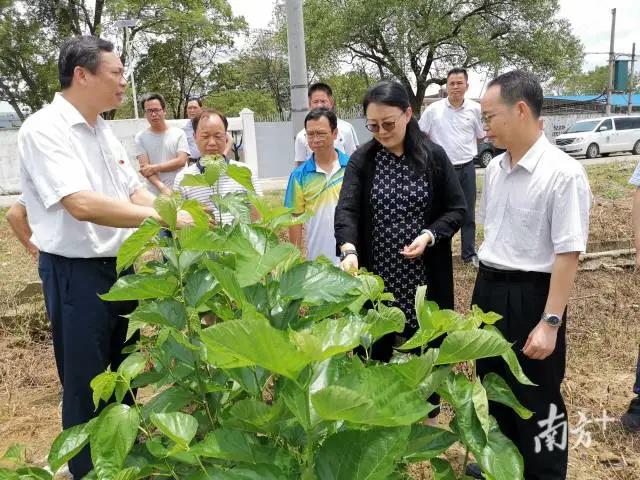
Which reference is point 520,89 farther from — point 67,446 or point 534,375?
point 67,446

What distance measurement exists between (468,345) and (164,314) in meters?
0.51

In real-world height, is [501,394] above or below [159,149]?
below

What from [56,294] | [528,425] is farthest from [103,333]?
[528,425]

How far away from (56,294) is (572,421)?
2295 millimetres

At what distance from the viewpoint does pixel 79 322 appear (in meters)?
1.87

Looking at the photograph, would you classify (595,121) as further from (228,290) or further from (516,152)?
(228,290)

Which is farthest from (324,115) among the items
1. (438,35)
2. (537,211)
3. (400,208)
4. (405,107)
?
(438,35)

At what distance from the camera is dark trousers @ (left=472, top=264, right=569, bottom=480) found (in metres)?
1.80

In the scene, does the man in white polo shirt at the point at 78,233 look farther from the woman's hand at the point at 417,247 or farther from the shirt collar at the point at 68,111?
the woman's hand at the point at 417,247

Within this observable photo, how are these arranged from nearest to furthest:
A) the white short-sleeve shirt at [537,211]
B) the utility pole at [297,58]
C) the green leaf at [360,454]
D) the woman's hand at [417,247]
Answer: the green leaf at [360,454], the white short-sleeve shirt at [537,211], the woman's hand at [417,247], the utility pole at [297,58]

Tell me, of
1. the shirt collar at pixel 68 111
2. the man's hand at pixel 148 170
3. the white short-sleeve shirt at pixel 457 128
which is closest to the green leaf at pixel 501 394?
the shirt collar at pixel 68 111

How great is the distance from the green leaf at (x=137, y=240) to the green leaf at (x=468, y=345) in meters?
0.54

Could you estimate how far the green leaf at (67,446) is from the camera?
94 cm

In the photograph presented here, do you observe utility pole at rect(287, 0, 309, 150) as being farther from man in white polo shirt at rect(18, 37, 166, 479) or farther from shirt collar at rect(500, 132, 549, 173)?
shirt collar at rect(500, 132, 549, 173)
